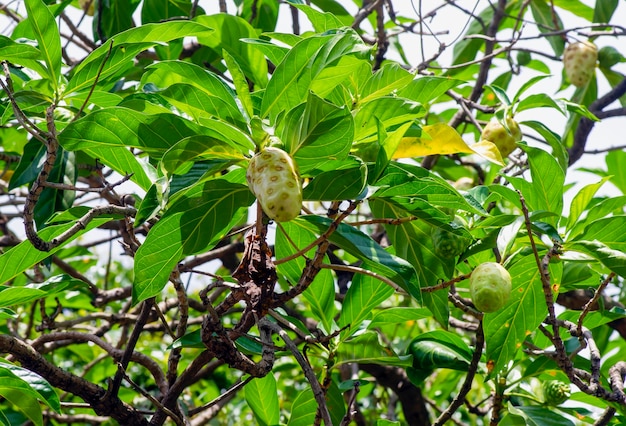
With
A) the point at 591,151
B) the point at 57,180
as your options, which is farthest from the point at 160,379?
the point at 591,151

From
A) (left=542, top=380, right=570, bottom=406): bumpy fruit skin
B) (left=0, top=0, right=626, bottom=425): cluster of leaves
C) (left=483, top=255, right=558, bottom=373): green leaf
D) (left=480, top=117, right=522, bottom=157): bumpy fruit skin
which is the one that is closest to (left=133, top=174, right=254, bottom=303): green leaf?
(left=0, top=0, right=626, bottom=425): cluster of leaves

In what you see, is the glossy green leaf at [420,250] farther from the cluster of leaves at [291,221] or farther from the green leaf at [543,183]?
the green leaf at [543,183]

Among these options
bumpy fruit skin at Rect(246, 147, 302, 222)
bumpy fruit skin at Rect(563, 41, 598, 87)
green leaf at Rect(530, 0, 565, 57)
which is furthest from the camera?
green leaf at Rect(530, 0, 565, 57)

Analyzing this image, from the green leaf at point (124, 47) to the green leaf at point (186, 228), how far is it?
12.9 inches

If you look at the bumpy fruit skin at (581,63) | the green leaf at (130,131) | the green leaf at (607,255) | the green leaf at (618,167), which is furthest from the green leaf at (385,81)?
the green leaf at (618,167)

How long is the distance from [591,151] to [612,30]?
431 mm

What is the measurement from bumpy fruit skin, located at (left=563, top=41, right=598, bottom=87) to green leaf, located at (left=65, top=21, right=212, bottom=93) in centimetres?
151

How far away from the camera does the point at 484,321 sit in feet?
4.68

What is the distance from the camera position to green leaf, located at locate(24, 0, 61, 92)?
1.33 metres

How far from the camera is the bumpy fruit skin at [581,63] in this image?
239 centimetres

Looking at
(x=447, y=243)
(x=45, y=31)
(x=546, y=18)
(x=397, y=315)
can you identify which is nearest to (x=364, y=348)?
(x=397, y=315)

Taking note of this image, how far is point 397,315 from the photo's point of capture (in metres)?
1.56

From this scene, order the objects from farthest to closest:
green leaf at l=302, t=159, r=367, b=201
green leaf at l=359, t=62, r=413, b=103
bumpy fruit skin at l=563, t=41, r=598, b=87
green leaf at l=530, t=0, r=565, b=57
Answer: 1. green leaf at l=530, t=0, r=565, b=57
2. bumpy fruit skin at l=563, t=41, r=598, b=87
3. green leaf at l=359, t=62, r=413, b=103
4. green leaf at l=302, t=159, r=367, b=201

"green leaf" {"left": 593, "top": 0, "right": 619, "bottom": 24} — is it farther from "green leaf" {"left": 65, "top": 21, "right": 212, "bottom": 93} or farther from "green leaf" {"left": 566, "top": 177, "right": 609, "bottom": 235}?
"green leaf" {"left": 65, "top": 21, "right": 212, "bottom": 93}
